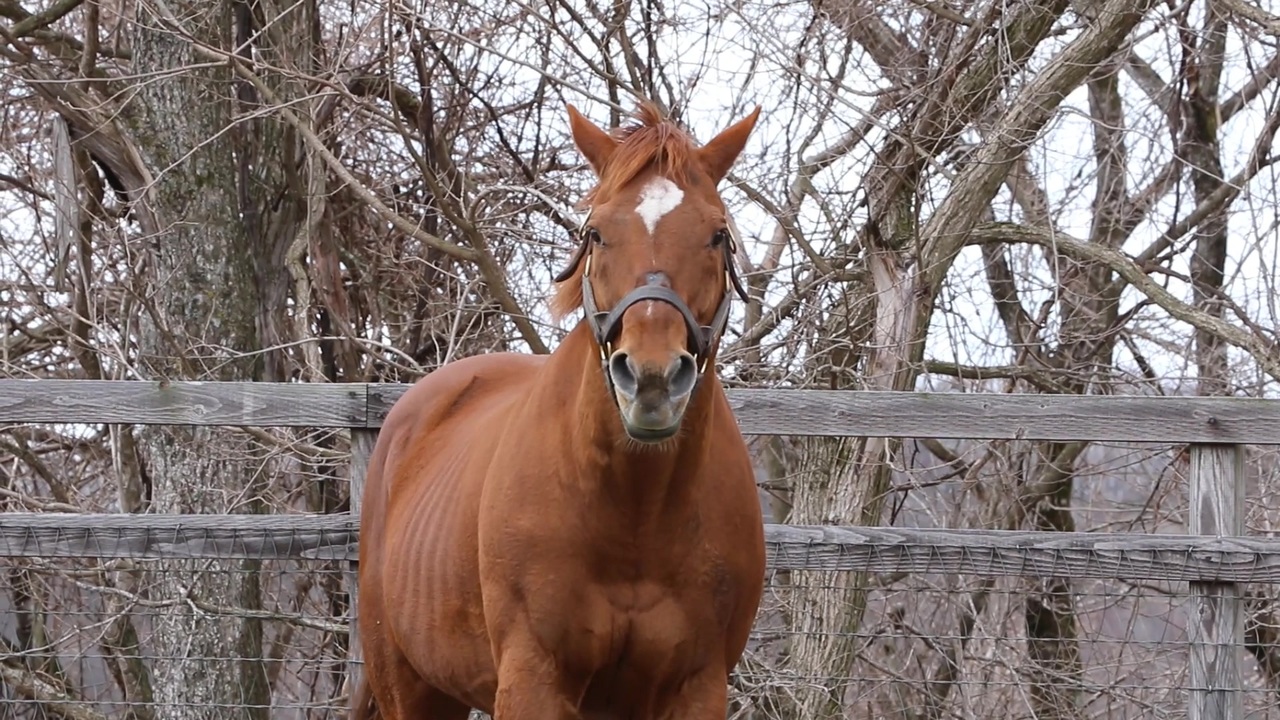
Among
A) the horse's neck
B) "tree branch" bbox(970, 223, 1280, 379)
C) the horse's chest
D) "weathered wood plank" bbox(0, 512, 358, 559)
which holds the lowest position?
the horse's chest

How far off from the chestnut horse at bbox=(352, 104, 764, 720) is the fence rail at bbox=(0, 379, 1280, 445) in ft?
4.09

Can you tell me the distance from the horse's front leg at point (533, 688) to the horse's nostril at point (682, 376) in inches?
28.2

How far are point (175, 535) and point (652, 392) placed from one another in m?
2.51

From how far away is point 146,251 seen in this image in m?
7.25

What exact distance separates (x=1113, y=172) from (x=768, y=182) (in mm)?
3096

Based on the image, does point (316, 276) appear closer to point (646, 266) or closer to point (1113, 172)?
point (1113, 172)

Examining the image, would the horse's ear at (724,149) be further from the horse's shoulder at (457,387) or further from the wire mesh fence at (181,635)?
the wire mesh fence at (181,635)

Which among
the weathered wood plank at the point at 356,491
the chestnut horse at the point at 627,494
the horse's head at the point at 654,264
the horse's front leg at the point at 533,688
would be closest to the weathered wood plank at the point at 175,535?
the weathered wood plank at the point at 356,491

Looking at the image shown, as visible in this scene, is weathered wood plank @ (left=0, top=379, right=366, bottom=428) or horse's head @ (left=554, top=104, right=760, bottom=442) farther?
weathered wood plank @ (left=0, top=379, right=366, bottom=428)

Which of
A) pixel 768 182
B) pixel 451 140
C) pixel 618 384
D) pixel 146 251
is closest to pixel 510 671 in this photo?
pixel 618 384

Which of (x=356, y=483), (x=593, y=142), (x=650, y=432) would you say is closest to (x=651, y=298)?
(x=650, y=432)

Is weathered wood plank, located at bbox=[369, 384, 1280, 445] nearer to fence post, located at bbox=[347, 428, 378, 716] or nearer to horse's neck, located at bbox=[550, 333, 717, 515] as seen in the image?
fence post, located at bbox=[347, 428, 378, 716]

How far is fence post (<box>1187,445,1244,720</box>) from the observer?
13.7ft

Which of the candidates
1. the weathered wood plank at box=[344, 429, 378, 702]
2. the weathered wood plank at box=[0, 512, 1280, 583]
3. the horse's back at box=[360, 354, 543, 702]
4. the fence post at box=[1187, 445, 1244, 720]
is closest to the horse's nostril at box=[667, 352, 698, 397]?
the horse's back at box=[360, 354, 543, 702]
